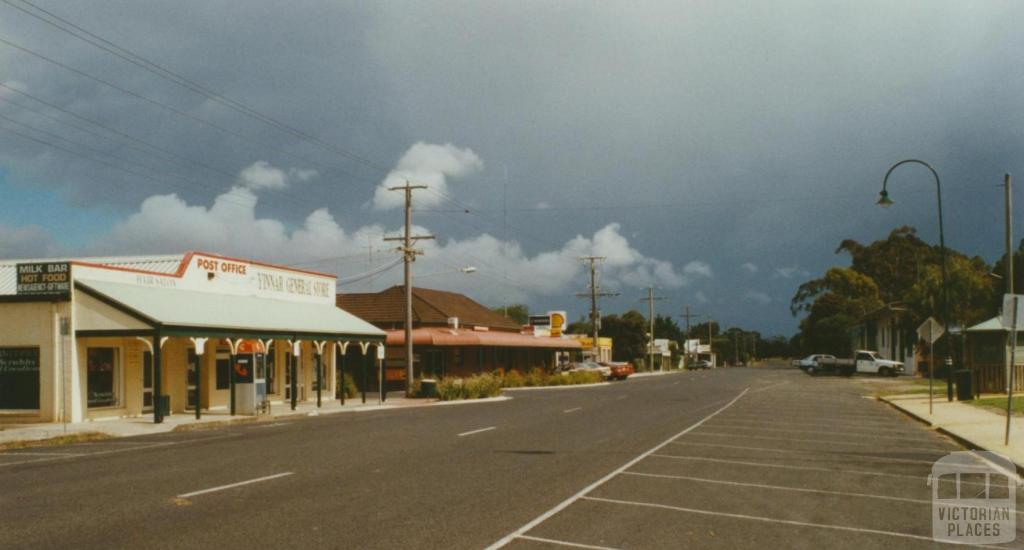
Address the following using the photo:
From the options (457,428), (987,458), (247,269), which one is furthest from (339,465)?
(247,269)

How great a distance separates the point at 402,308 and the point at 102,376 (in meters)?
31.8

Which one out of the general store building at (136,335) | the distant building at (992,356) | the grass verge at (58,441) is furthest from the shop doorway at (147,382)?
the distant building at (992,356)

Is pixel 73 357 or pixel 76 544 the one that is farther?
pixel 73 357

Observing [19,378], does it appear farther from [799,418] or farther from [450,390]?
[799,418]

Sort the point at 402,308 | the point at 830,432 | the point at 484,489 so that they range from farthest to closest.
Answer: the point at 402,308 < the point at 830,432 < the point at 484,489

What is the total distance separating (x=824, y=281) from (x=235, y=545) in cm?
11496

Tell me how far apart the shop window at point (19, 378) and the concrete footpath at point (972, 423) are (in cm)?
2419

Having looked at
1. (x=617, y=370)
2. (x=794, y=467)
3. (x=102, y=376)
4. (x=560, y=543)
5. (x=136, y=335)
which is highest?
(x=136, y=335)

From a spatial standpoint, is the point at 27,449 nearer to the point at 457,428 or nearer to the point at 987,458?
the point at 457,428

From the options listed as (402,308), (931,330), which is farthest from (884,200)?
(402,308)

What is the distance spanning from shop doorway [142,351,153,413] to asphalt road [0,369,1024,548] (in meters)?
7.31

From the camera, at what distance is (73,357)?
83.9ft

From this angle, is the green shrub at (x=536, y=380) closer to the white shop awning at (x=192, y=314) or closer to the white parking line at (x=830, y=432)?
the white shop awning at (x=192, y=314)

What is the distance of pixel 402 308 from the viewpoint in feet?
191
